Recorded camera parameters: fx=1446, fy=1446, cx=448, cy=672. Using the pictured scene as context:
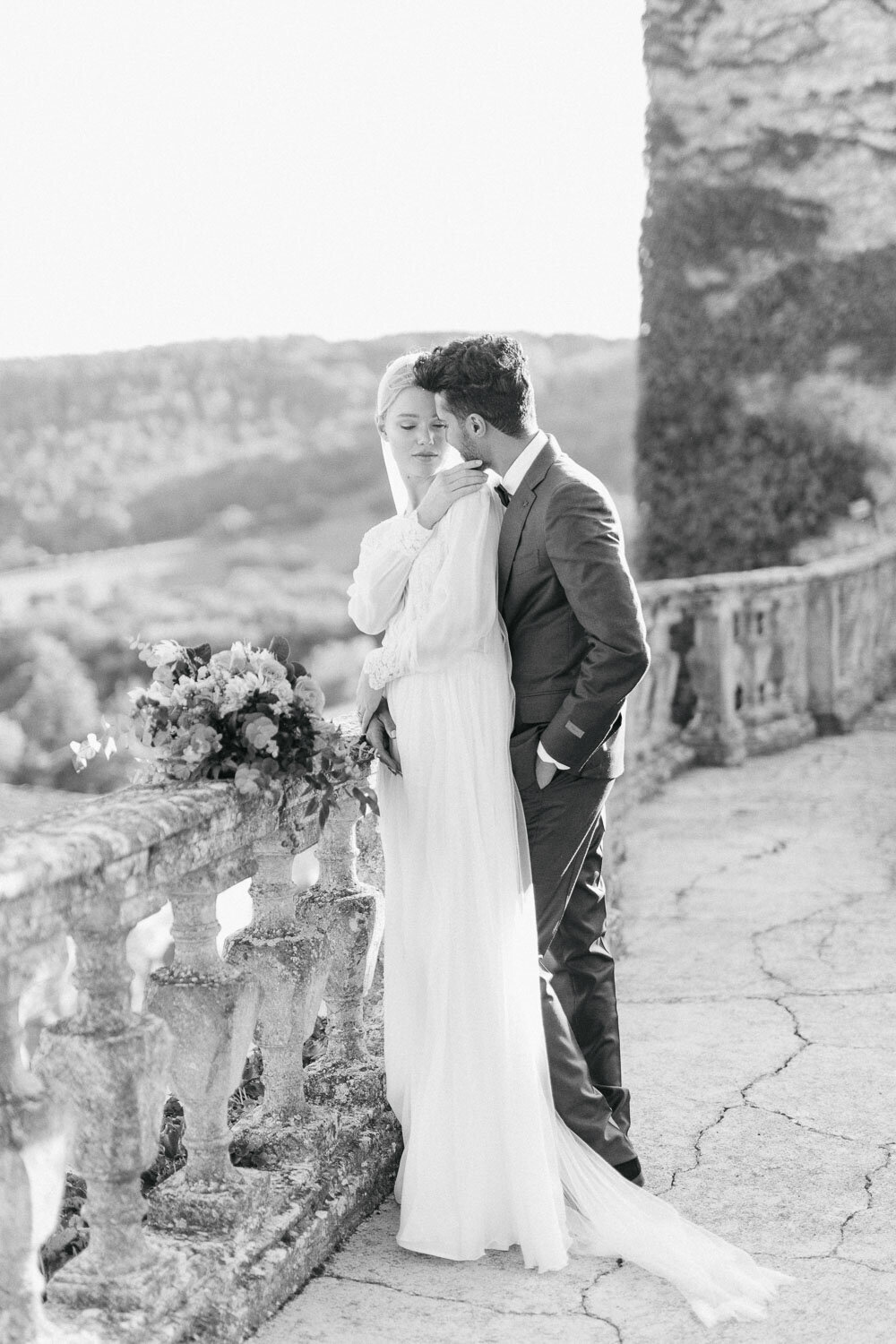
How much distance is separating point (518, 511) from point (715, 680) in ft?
16.2

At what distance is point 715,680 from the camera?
24.4 ft

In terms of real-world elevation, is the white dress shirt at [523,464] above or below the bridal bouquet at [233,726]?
above

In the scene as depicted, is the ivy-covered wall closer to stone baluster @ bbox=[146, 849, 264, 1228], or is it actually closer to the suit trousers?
the suit trousers

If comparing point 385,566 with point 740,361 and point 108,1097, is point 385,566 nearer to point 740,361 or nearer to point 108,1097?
point 108,1097

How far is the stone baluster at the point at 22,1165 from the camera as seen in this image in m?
1.71

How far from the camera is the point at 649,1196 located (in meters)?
2.68

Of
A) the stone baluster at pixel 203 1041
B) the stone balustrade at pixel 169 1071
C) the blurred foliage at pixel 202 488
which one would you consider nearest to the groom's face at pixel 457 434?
the stone balustrade at pixel 169 1071

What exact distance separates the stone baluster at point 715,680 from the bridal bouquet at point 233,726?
5.16 meters

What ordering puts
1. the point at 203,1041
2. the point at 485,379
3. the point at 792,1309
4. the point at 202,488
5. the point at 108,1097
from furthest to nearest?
1. the point at 202,488
2. the point at 485,379
3. the point at 792,1309
4. the point at 203,1041
5. the point at 108,1097

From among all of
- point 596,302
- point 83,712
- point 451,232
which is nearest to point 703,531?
point 83,712

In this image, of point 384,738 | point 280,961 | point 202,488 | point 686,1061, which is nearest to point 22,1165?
point 280,961

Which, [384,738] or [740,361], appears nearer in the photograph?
[384,738]

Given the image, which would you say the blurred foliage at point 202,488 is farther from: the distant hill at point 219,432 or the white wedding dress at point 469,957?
the white wedding dress at point 469,957

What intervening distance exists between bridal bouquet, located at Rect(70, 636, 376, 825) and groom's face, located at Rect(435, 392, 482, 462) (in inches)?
20.3
